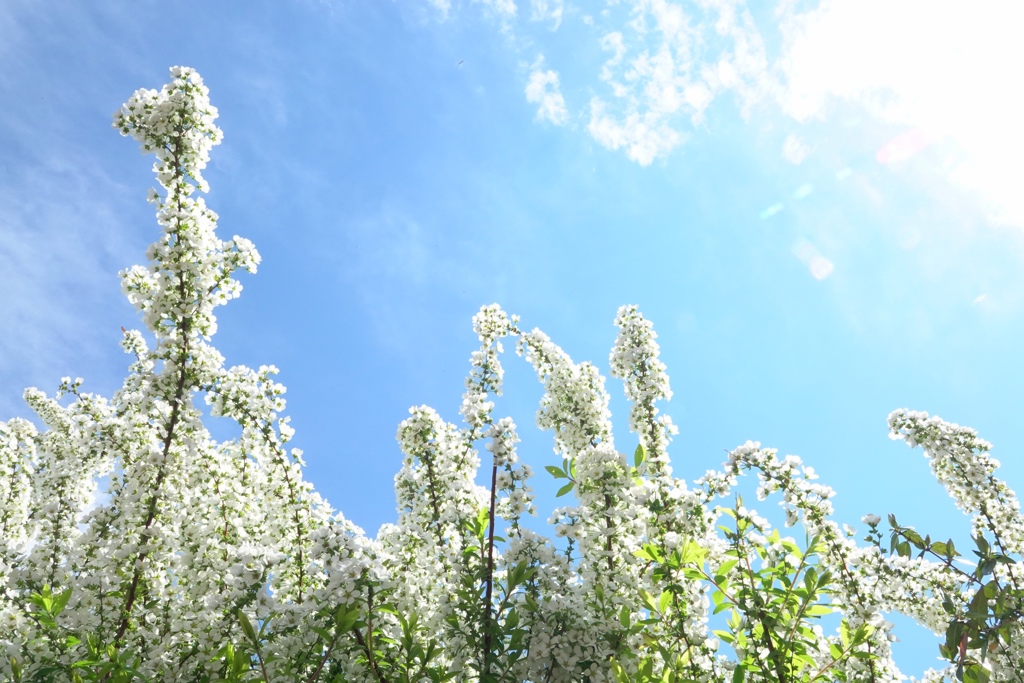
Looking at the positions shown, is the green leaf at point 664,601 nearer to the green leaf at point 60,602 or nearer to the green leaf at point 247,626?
the green leaf at point 247,626

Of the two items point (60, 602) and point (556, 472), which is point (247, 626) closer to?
point (60, 602)

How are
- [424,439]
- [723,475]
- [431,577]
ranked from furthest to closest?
[424,439] < [431,577] < [723,475]

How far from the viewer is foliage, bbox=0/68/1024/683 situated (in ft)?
13.8

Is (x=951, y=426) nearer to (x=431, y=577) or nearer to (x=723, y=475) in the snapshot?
(x=723, y=475)

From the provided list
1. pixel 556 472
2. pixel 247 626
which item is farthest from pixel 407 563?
pixel 247 626

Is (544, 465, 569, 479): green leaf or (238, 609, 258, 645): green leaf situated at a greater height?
(544, 465, 569, 479): green leaf

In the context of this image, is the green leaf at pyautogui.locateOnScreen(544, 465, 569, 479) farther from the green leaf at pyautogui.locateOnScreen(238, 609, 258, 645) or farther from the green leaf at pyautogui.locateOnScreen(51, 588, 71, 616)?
the green leaf at pyautogui.locateOnScreen(51, 588, 71, 616)

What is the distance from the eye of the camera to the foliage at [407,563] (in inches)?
166

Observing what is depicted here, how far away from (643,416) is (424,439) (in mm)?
2954

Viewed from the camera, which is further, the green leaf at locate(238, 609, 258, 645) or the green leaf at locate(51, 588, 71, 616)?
the green leaf at locate(51, 588, 71, 616)

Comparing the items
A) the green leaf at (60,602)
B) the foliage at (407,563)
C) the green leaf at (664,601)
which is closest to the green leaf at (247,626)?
the foliage at (407,563)

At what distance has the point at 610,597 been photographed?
4902mm

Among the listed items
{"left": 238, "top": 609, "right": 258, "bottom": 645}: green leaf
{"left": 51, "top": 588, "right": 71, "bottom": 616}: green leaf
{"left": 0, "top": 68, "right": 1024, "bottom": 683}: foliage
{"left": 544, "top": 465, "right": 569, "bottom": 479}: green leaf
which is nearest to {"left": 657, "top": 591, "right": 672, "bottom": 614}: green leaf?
{"left": 0, "top": 68, "right": 1024, "bottom": 683}: foliage

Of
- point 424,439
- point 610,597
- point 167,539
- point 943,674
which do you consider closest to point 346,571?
point 610,597
